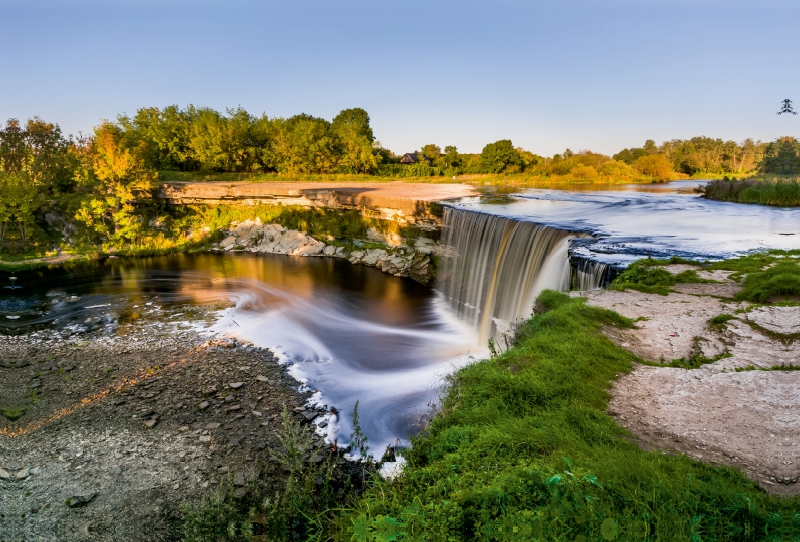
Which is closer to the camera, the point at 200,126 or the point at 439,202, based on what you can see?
the point at 439,202

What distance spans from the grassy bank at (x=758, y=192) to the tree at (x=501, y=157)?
2251 centimetres

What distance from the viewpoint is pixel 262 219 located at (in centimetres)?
2548

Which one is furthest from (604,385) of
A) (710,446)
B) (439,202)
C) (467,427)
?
(439,202)

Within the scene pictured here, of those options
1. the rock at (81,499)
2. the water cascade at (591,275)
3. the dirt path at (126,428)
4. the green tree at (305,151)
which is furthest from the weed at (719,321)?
the green tree at (305,151)

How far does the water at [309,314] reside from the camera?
9.41 m

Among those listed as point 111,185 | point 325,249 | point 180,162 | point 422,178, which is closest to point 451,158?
point 422,178

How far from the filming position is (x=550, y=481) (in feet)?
9.20

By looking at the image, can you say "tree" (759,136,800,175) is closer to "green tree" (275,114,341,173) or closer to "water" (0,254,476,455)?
"water" (0,254,476,455)

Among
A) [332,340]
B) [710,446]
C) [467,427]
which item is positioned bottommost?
[332,340]

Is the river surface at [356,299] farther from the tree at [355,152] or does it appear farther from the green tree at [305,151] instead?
the tree at [355,152]

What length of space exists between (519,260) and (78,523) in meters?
11.2

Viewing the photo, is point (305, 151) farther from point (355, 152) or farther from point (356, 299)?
point (356, 299)

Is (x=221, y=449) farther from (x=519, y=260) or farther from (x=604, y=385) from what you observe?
(x=519, y=260)

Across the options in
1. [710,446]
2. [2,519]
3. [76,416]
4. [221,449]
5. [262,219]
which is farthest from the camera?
[262,219]
